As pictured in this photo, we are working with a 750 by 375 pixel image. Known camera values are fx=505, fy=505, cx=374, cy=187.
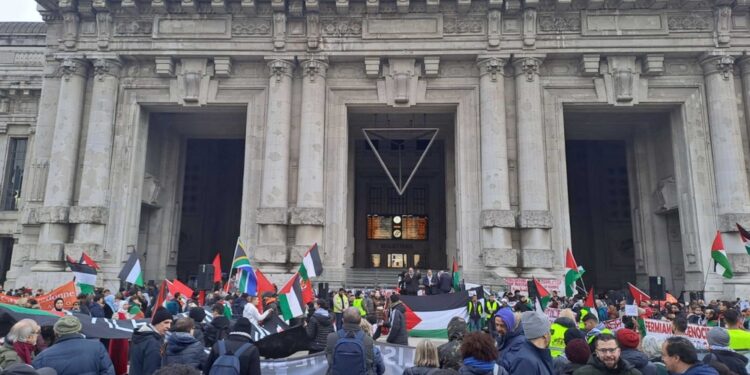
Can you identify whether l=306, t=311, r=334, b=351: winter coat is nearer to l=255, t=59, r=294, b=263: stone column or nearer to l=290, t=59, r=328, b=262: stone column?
l=290, t=59, r=328, b=262: stone column

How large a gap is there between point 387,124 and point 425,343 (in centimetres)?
2486

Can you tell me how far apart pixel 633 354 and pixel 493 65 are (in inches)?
802

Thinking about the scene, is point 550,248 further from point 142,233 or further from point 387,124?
point 142,233

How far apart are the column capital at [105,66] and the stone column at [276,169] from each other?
7.70 m

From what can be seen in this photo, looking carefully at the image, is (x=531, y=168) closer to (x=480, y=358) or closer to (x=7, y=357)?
(x=480, y=358)

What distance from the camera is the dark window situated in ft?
99.2

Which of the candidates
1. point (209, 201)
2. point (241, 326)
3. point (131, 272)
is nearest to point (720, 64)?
point (241, 326)

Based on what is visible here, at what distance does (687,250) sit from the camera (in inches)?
917

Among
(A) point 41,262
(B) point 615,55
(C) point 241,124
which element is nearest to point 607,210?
(B) point 615,55

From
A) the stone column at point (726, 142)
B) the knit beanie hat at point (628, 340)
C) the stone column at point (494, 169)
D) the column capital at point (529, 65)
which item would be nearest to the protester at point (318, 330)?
the knit beanie hat at point (628, 340)

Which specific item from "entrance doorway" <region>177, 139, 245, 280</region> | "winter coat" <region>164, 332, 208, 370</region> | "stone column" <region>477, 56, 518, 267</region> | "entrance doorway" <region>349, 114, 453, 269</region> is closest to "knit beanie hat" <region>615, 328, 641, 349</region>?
"winter coat" <region>164, 332, 208, 370</region>

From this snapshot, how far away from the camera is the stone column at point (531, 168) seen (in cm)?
2192

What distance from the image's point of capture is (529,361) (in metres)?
4.64

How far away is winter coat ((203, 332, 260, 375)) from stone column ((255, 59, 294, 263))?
1628cm
